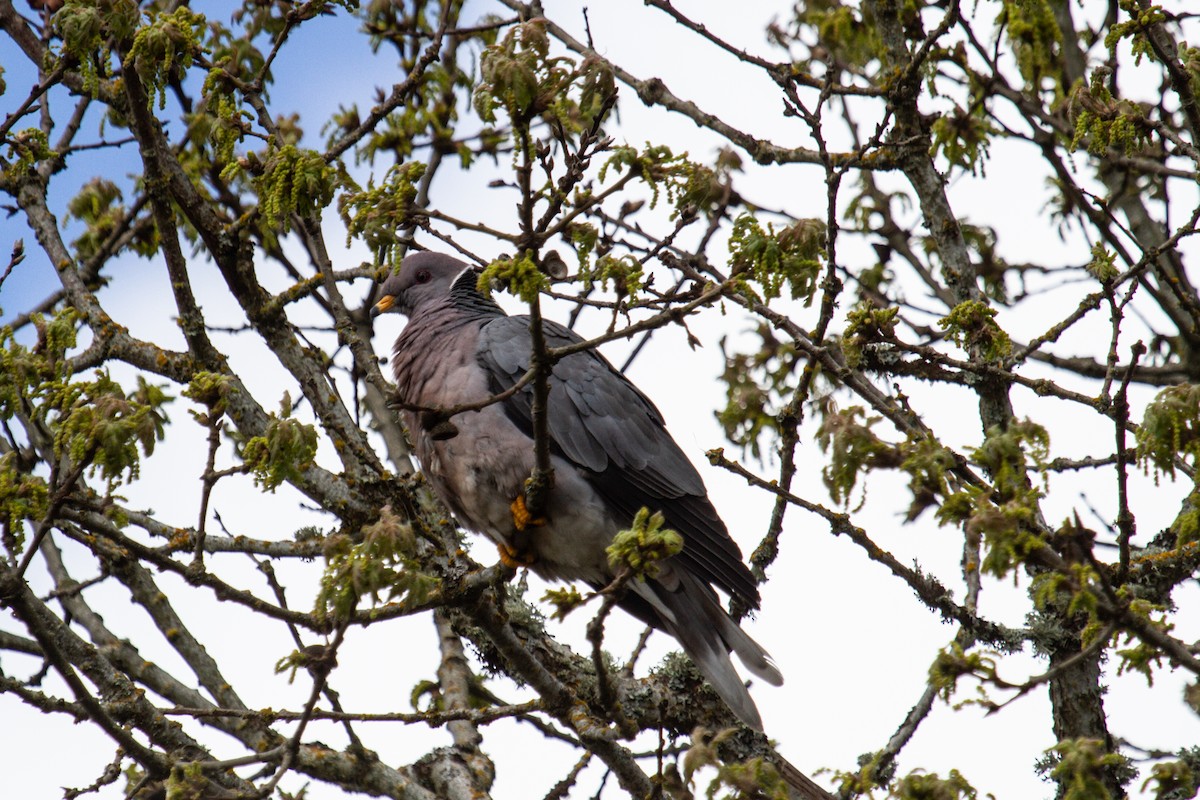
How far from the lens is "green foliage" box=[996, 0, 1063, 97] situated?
16.7 ft

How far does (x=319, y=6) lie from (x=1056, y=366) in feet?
12.8

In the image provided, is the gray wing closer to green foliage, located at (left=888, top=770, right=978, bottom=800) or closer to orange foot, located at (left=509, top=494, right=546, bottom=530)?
orange foot, located at (left=509, top=494, right=546, bottom=530)

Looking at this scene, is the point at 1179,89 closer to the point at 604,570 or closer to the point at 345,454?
the point at 604,570

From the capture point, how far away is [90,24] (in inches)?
125

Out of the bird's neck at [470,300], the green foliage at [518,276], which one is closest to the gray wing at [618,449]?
the bird's neck at [470,300]

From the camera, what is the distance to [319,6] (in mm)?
3740

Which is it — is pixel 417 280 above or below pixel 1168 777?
above

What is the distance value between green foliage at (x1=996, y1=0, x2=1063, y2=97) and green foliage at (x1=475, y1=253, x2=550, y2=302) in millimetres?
3486

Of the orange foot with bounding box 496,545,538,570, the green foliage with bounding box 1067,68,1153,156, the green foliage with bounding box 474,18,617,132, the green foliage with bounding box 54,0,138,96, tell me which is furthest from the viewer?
the orange foot with bounding box 496,545,538,570

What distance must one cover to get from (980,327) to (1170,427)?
82 centimetres

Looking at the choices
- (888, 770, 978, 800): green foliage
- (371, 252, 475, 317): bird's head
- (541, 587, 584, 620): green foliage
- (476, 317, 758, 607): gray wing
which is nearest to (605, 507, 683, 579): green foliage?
(541, 587, 584, 620): green foliage

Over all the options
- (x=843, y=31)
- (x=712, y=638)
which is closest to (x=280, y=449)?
(x=712, y=638)

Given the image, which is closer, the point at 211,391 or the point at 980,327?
the point at 211,391

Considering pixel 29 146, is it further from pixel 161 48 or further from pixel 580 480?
pixel 580 480
